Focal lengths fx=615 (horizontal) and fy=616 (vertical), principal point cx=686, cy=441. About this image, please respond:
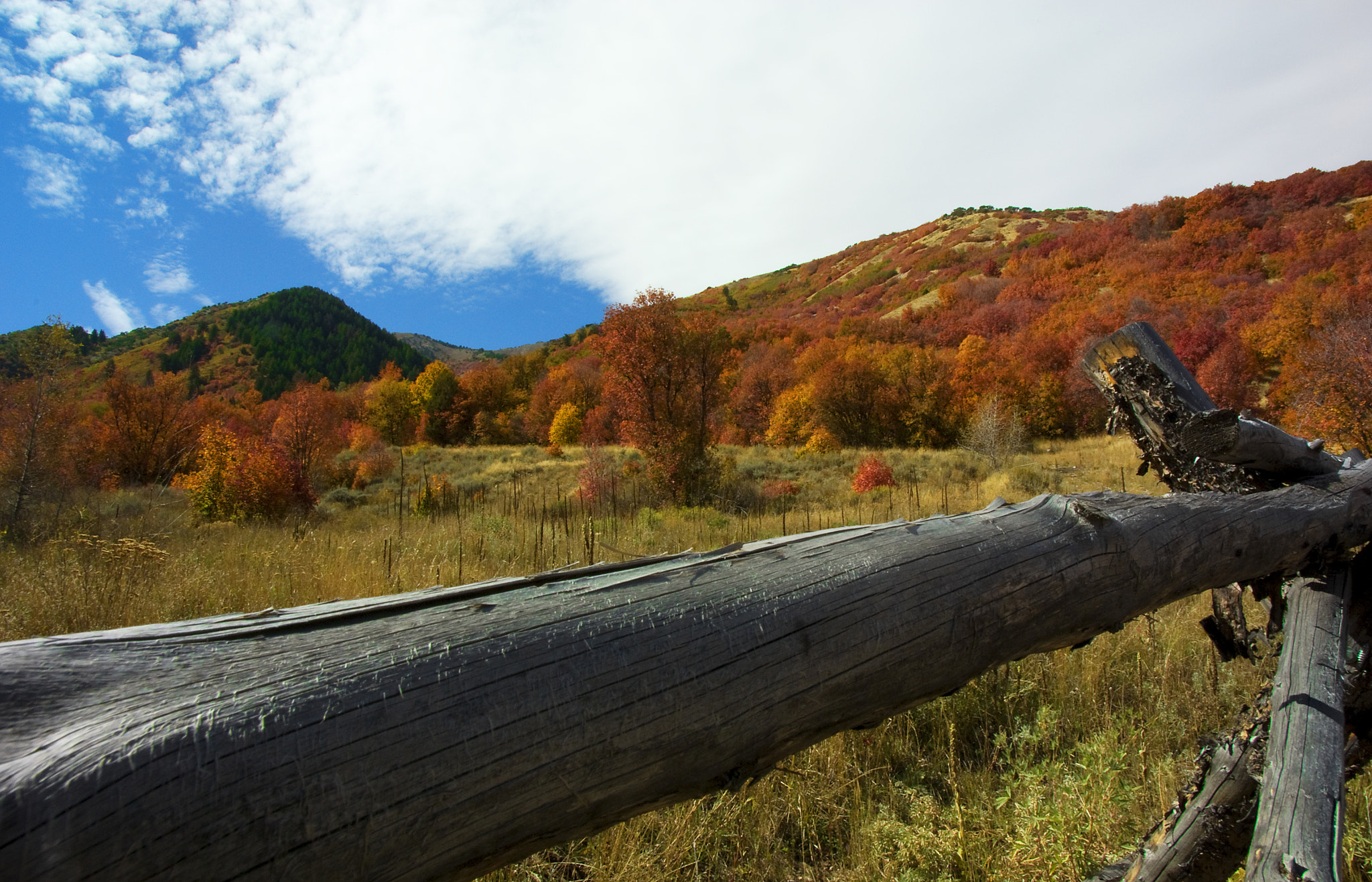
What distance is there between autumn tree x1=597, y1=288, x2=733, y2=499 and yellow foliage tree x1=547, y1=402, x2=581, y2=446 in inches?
844

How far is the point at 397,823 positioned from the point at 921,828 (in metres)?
2.26

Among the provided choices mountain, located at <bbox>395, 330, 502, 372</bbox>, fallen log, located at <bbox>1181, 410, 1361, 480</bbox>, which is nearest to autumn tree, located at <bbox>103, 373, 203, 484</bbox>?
fallen log, located at <bbox>1181, 410, 1361, 480</bbox>

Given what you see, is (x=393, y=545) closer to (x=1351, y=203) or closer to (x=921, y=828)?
(x=921, y=828)

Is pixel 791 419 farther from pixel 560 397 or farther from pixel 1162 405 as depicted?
pixel 1162 405

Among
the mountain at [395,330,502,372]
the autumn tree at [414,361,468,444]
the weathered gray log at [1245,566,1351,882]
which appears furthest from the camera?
the mountain at [395,330,502,372]

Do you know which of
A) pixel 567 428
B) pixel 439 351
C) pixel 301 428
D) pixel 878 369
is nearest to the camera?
pixel 301 428

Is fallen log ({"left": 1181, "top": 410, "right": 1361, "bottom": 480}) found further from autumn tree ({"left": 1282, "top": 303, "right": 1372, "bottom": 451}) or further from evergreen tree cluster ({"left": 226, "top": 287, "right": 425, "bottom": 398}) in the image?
→ evergreen tree cluster ({"left": 226, "top": 287, "right": 425, "bottom": 398})

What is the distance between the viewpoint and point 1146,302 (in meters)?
33.8

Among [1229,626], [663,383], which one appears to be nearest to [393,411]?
[663,383]

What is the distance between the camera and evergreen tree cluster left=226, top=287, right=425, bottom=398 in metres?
90.8

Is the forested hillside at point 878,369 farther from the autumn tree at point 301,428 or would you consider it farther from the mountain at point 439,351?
the mountain at point 439,351

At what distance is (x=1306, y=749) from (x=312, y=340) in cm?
11937

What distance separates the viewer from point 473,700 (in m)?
0.75

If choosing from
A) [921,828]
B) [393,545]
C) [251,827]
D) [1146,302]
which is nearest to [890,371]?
[1146,302]
